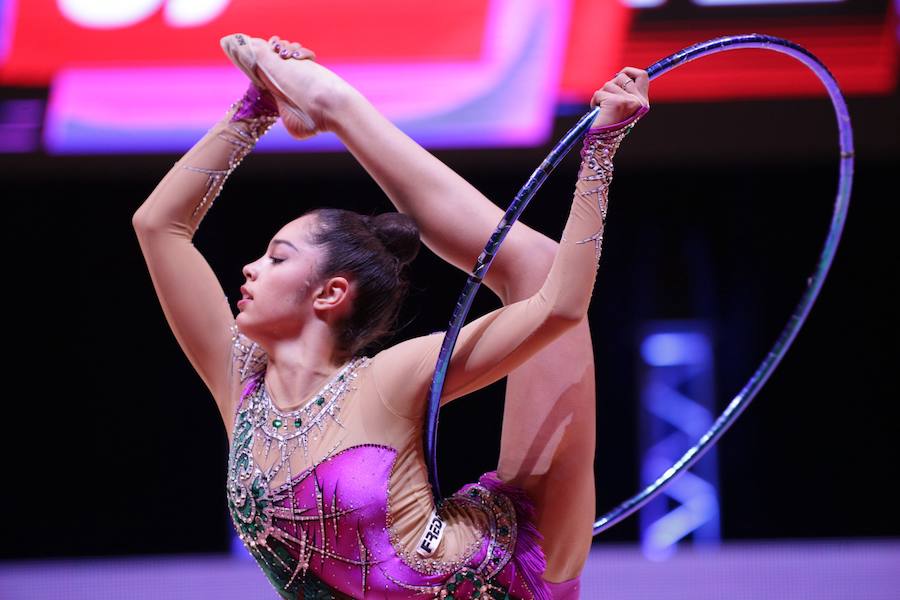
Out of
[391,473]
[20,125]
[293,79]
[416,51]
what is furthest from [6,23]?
[391,473]

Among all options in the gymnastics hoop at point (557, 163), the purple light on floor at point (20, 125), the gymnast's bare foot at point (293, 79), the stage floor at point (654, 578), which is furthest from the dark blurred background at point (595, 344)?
the gymnast's bare foot at point (293, 79)

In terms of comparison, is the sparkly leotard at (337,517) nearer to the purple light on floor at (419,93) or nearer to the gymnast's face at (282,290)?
the gymnast's face at (282,290)

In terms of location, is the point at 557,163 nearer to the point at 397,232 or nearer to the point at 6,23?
the point at 397,232

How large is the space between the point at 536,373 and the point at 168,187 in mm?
680

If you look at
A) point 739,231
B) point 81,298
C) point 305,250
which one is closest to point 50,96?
point 81,298

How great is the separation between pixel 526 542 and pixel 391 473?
0.27 meters

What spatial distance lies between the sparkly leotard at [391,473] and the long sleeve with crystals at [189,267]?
0.12 meters

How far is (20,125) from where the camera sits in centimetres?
344

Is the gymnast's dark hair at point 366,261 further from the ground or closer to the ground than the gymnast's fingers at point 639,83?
closer to the ground

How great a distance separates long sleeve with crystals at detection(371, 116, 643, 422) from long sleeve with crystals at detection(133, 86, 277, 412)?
310mm

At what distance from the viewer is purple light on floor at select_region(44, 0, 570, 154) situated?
3.34m

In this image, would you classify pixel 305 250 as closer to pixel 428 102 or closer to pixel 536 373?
pixel 536 373

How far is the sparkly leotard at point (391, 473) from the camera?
4.66 feet

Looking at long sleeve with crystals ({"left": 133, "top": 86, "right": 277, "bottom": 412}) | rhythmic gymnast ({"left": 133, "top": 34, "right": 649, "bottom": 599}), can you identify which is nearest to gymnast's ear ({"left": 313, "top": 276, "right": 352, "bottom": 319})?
rhythmic gymnast ({"left": 133, "top": 34, "right": 649, "bottom": 599})
